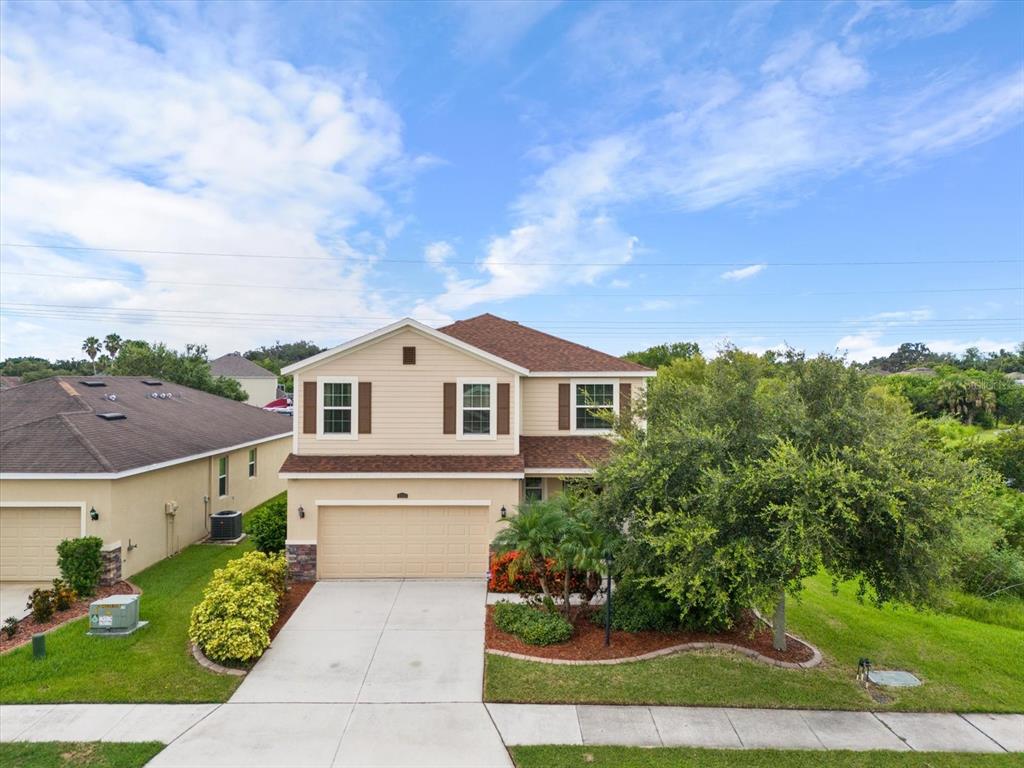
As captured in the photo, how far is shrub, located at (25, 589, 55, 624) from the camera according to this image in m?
10.3

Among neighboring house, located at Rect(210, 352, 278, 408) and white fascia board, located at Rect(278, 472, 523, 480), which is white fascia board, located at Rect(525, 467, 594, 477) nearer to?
white fascia board, located at Rect(278, 472, 523, 480)

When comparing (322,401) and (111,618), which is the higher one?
(322,401)

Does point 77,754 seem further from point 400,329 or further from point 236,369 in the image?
point 236,369

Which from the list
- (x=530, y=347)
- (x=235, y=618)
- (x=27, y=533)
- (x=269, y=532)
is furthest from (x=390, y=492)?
(x=27, y=533)

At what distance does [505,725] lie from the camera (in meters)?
7.22

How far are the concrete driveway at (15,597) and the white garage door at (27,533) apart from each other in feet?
0.45

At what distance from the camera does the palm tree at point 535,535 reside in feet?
32.4

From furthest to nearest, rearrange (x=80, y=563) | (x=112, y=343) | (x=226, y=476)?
(x=112, y=343) < (x=226, y=476) < (x=80, y=563)

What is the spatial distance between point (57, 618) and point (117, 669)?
3346 millimetres

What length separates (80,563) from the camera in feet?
38.3

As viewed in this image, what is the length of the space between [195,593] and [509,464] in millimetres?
7520

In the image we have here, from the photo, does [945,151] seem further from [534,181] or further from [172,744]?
[172,744]

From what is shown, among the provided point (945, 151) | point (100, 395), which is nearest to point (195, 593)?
point (100, 395)

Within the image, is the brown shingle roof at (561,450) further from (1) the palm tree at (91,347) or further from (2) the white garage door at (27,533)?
(1) the palm tree at (91,347)
